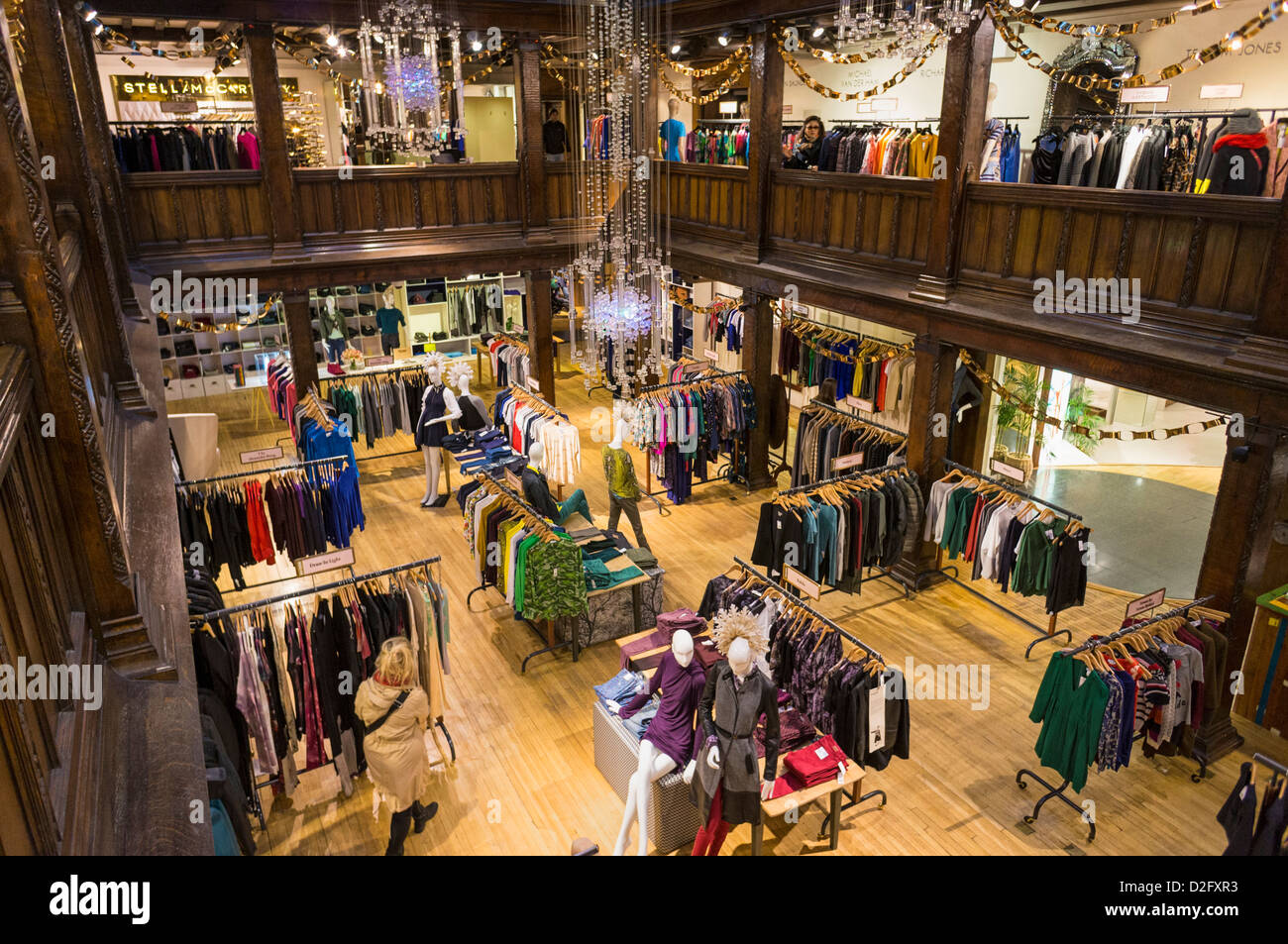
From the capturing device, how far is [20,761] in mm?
1809

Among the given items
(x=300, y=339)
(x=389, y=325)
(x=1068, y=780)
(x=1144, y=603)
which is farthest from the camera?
(x=389, y=325)

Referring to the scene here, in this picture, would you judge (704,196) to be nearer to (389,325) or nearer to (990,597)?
(990,597)

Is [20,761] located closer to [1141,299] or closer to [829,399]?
[1141,299]

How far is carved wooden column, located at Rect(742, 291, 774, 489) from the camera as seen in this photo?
1019 centimetres

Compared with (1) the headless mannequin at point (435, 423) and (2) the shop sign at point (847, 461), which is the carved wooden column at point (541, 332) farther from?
(2) the shop sign at point (847, 461)

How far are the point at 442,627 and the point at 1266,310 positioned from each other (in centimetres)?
589

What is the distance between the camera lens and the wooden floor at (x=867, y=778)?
18.2 feet

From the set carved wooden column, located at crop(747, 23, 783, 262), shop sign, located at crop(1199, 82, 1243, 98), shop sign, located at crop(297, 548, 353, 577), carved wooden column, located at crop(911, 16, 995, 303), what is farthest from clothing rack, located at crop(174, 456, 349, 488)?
shop sign, located at crop(1199, 82, 1243, 98)

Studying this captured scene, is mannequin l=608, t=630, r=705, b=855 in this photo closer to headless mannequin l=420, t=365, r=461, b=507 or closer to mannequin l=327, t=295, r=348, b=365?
headless mannequin l=420, t=365, r=461, b=507

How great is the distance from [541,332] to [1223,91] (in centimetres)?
853

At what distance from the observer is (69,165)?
499 cm

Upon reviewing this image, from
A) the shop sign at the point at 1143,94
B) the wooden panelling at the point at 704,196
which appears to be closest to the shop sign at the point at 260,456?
the wooden panelling at the point at 704,196

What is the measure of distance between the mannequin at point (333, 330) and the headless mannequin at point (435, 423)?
4333 millimetres

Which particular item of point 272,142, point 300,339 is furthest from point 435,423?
point 272,142
